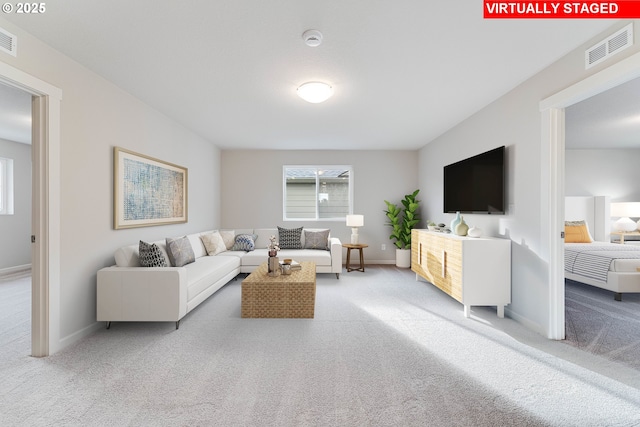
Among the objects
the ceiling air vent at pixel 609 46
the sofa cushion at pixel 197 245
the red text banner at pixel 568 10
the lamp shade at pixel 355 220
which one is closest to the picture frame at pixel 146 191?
the sofa cushion at pixel 197 245

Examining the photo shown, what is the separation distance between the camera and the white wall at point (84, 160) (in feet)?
7.86

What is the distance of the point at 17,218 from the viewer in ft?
17.9

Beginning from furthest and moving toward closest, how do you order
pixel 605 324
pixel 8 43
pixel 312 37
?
pixel 605 324 < pixel 312 37 < pixel 8 43

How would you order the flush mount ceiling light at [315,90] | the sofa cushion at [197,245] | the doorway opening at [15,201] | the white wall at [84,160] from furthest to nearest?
the sofa cushion at [197,245]
the doorway opening at [15,201]
the flush mount ceiling light at [315,90]
the white wall at [84,160]

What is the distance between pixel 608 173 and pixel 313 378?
745cm

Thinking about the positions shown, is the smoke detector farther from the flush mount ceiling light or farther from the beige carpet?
the beige carpet

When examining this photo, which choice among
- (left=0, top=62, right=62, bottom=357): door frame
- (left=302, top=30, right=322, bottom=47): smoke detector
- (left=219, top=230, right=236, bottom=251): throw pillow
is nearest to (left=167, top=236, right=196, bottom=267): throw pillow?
(left=0, top=62, right=62, bottom=357): door frame

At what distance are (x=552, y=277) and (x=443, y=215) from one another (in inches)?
94.5

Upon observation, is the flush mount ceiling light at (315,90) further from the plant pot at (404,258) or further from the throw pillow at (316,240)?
the plant pot at (404,258)

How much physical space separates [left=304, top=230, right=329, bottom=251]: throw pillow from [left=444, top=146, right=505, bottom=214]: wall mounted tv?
220 centimetres

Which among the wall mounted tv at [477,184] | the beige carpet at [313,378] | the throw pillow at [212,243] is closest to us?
the beige carpet at [313,378]

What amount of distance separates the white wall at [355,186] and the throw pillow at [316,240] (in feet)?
3.17

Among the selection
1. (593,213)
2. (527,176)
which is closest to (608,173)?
(593,213)

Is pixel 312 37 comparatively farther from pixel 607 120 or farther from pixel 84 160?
pixel 607 120
